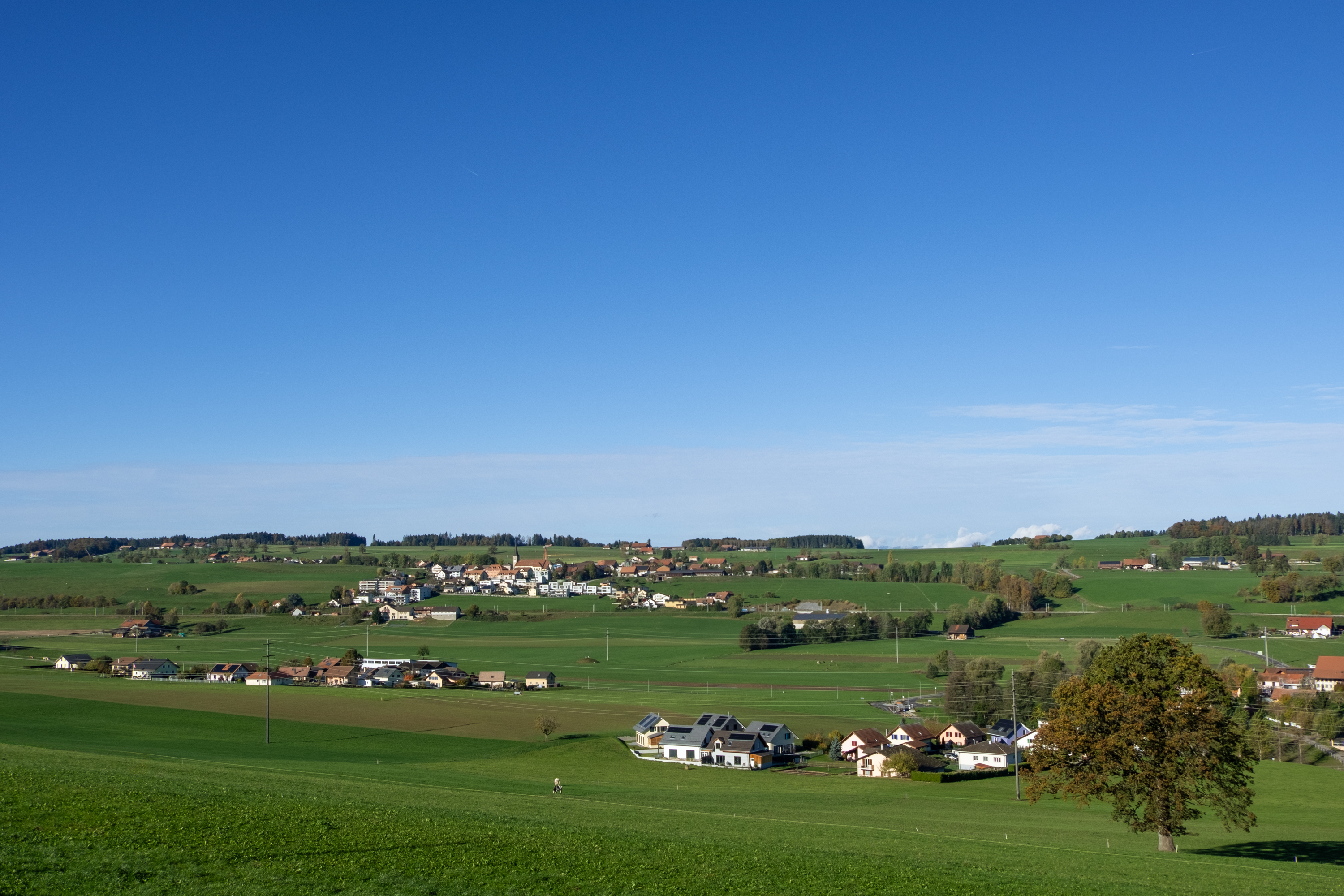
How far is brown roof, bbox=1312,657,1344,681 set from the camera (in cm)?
8962

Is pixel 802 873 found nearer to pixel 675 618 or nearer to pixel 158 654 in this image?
pixel 158 654

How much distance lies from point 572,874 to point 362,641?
436 feet

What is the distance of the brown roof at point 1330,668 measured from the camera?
294 feet

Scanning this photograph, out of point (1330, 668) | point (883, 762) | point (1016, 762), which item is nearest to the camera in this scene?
point (1016, 762)

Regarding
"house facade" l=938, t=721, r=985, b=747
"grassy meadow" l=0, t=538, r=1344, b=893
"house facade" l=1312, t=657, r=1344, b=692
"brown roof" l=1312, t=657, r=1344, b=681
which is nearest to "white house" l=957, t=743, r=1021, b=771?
"grassy meadow" l=0, t=538, r=1344, b=893

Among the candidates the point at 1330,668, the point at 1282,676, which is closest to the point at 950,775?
the point at 1282,676

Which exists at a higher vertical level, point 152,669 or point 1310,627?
point 1310,627

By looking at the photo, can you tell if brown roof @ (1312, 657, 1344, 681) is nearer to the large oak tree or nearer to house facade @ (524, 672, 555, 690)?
the large oak tree

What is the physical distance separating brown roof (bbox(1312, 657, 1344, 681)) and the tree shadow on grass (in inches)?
2569

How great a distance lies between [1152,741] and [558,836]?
20343mm

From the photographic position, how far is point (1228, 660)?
92188 millimetres

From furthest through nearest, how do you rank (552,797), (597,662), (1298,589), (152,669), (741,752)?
1. (1298,589)
2. (597,662)
3. (152,669)
4. (741,752)
5. (552,797)

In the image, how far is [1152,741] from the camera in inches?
1219

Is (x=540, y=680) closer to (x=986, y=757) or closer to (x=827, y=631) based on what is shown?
(x=827, y=631)
